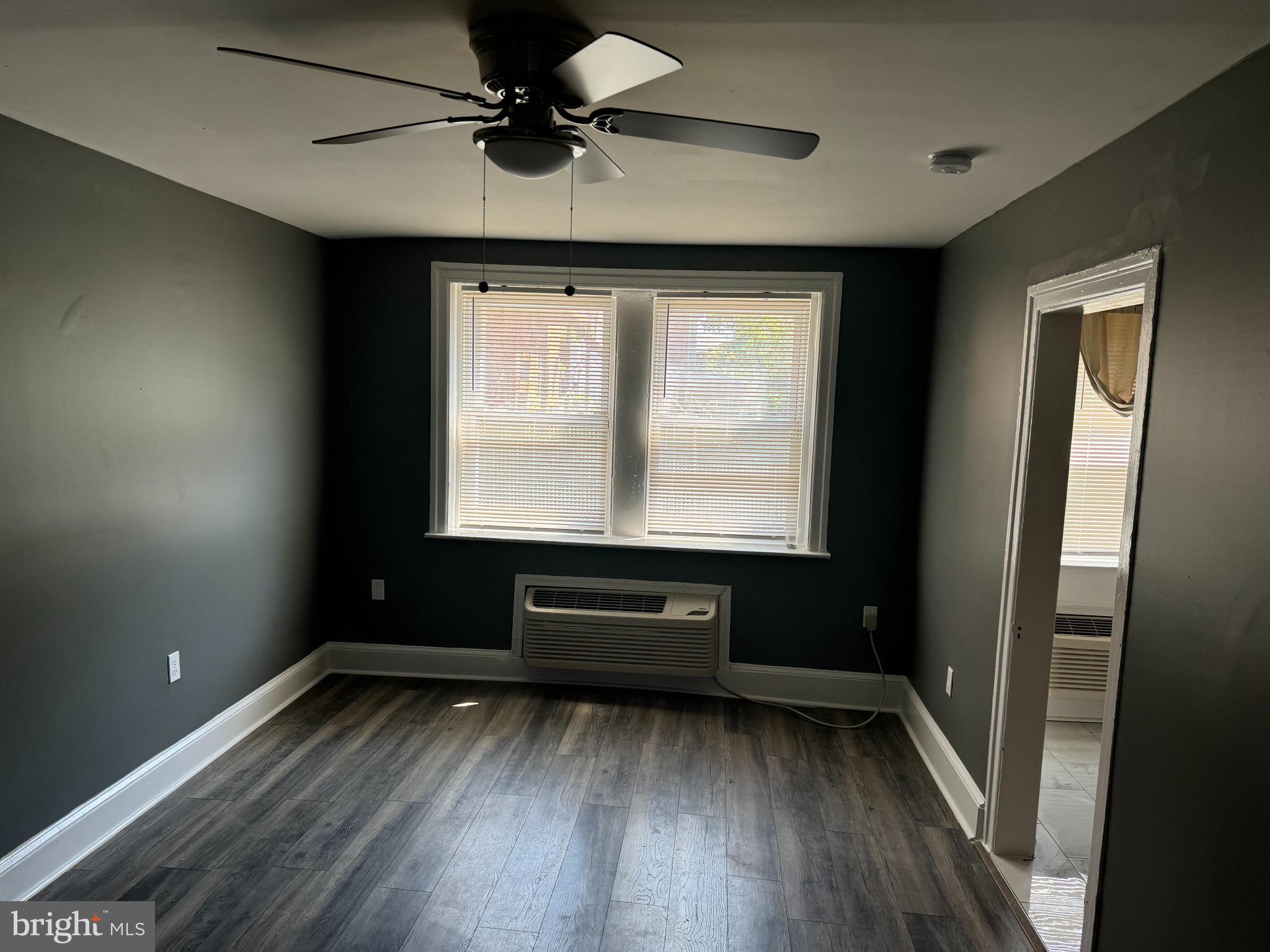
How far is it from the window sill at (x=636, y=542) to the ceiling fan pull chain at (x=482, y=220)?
4.28 ft

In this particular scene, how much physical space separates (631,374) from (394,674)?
6.91 ft

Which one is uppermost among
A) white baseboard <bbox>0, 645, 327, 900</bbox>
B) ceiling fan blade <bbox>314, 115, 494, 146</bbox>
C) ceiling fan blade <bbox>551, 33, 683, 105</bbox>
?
ceiling fan blade <bbox>551, 33, 683, 105</bbox>

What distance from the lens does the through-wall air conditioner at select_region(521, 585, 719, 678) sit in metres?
4.19

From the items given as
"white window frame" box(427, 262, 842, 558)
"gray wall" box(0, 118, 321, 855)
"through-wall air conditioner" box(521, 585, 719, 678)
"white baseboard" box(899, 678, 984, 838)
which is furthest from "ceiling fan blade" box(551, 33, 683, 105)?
"through-wall air conditioner" box(521, 585, 719, 678)

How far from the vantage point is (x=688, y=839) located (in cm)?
292

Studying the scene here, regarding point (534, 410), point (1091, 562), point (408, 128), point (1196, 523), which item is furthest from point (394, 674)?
point (1196, 523)

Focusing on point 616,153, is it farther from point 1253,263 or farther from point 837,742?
point 837,742

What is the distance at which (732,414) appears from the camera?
14.0 feet

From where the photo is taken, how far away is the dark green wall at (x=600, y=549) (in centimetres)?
408

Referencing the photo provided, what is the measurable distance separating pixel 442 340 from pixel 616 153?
2033 mm

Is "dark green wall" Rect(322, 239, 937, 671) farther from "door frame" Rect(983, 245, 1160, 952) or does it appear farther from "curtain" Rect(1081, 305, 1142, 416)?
"door frame" Rect(983, 245, 1160, 952)

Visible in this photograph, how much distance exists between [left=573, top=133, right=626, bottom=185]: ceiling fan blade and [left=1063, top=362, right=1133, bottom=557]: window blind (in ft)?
10.4

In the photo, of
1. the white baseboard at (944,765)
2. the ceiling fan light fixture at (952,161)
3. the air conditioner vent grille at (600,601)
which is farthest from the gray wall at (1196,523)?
the air conditioner vent grille at (600,601)

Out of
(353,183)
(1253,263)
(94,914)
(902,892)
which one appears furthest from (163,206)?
(902,892)
